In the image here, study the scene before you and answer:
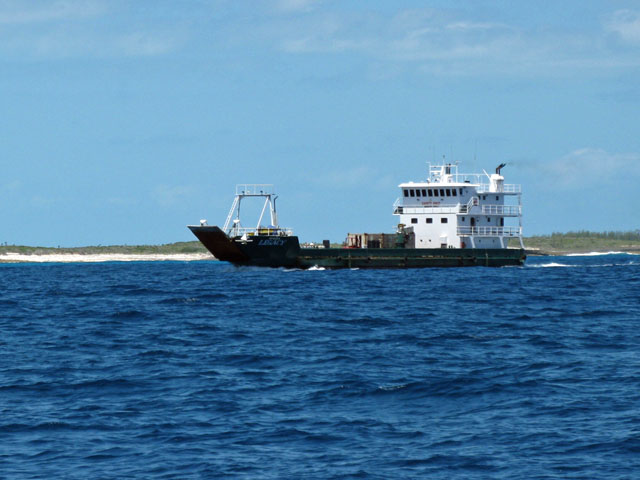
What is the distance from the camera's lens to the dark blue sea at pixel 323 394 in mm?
12305

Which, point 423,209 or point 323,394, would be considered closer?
point 323,394

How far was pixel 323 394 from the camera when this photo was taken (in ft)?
54.6

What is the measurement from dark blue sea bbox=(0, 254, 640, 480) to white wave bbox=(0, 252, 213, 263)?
92023 mm

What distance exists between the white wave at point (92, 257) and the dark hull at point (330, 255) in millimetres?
64116

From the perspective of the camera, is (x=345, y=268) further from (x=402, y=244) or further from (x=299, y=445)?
(x=299, y=445)

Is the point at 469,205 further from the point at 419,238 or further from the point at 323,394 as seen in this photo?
the point at 323,394

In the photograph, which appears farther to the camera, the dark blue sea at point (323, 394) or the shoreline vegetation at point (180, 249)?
the shoreline vegetation at point (180, 249)

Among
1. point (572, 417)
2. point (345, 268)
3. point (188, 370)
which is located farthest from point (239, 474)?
point (345, 268)

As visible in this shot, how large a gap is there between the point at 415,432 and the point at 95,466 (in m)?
4.87

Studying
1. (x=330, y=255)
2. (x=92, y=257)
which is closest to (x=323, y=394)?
(x=330, y=255)

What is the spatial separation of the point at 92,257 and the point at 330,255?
7156 cm

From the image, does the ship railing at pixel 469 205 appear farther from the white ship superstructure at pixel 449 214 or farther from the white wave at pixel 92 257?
the white wave at pixel 92 257

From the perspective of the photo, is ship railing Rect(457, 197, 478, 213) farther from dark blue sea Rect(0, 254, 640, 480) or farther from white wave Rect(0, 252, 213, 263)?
white wave Rect(0, 252, 213, 263)

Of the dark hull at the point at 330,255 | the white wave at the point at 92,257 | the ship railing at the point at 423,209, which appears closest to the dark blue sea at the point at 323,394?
the dark hull at the point at 330,255
